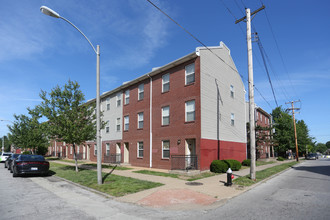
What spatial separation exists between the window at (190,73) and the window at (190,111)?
171 cm

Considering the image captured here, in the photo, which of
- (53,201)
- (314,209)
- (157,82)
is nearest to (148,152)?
(157,82)

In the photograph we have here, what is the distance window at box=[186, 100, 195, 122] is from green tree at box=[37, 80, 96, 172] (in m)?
7.35

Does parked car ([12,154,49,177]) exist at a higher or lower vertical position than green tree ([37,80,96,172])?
lower

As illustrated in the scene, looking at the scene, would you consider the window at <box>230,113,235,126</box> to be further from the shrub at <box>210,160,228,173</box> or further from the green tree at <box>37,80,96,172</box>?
the green tree at <box>37,80,96,172</box>

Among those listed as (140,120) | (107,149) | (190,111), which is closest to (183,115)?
(190,111)

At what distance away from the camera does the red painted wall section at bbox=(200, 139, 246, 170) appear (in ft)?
53.2

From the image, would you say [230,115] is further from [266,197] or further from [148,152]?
[266,197]

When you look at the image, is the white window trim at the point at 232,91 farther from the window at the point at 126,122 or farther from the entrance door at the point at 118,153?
the entrance door at the point at 118,153

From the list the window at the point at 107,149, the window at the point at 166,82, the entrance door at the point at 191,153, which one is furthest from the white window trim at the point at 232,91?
the window at the point at 107,149

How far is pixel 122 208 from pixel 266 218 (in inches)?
170

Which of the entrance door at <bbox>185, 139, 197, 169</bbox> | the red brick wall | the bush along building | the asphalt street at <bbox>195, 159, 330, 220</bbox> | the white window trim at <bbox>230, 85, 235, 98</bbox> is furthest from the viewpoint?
the white window trim at <bbox>230, 85, 235, 98</bbox>

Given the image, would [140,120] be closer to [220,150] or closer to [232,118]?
[220,150]

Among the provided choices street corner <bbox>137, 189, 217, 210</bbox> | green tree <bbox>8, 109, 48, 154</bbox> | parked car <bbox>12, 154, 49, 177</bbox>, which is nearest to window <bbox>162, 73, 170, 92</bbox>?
parked car <bbox>12, 154, 49, 177</bbox>

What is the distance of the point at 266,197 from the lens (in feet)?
28.1
